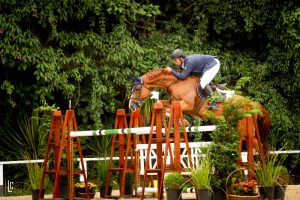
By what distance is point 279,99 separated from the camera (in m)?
16.3

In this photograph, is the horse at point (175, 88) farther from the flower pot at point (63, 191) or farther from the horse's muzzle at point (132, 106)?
the flower pot at point (63, 191)

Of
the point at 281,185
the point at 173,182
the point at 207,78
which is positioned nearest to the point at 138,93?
the point at 207,78

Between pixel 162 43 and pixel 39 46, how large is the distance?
302cm

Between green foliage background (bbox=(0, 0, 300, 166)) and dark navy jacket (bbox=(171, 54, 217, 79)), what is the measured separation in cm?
370

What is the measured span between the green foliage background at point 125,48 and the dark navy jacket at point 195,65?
370 centimetres

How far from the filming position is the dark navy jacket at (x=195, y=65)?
11.5m

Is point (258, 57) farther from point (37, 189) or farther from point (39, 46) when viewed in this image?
point (37, 189)

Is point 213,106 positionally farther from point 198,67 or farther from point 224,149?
point 224,149

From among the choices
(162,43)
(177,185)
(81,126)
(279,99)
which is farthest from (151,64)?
(177,185)

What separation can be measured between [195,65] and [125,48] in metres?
3.98

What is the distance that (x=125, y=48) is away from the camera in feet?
50.3

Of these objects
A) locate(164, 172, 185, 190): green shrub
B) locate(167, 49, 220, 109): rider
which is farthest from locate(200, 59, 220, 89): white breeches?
locate(164, 172, 185, 190): green shrub

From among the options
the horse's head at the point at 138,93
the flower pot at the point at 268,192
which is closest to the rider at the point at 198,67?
the horse's head at the point at 138,93

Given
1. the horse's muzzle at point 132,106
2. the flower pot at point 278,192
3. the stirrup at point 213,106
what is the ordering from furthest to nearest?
the stirrup at point 213,106 → the horse's muzzle at point 132,106 → the flower pot at point 278,192
